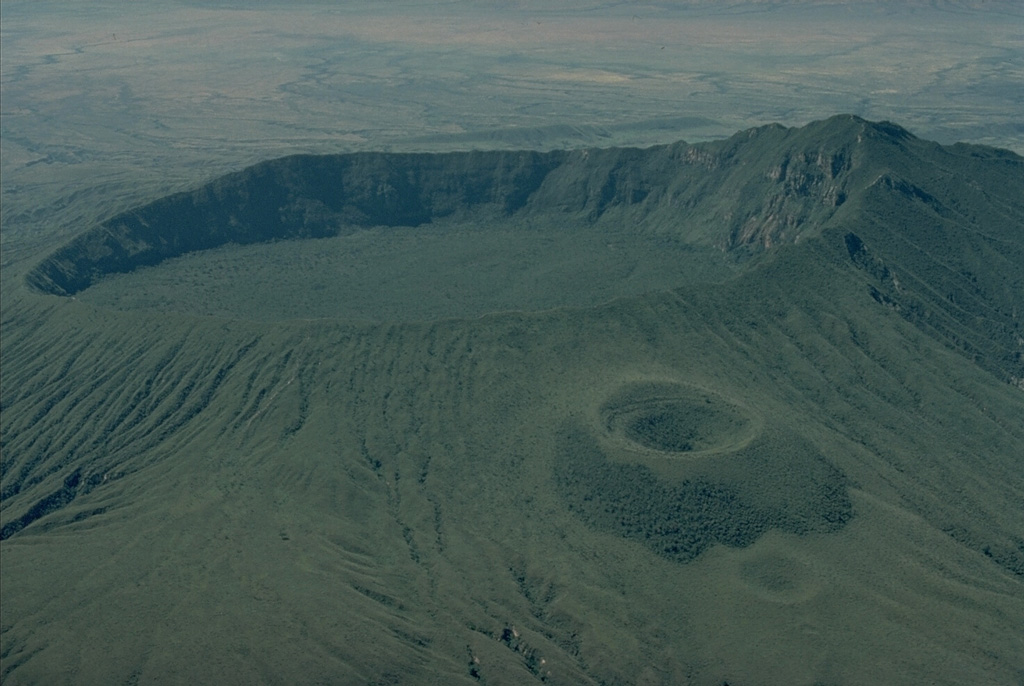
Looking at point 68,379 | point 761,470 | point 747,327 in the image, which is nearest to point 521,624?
point 761,470

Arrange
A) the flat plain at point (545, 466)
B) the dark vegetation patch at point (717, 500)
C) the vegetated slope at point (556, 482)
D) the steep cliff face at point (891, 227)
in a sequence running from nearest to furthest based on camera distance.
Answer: the vegetated slope at point (556, 482)
the flat plain at point (545, 466)
the dark vegetation patch at point (717, 500)
the steep cliff face at point (891, 227)

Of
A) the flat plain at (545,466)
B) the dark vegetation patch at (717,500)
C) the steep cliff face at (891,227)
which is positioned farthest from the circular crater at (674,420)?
the steep cliff face at (891,227)

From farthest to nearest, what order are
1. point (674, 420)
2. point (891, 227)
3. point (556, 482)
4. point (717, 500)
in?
1. point (891, 227)
2. point (674, 420)
3. point (556, 482)
4. point (717, 500)

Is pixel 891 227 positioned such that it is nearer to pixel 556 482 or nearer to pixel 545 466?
pixel 545 466

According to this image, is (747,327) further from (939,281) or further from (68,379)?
(68,379)

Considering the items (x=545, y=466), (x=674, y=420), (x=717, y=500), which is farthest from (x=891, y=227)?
(x=545, y=466)

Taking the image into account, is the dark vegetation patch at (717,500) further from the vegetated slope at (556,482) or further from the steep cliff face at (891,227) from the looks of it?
the steep cliff face at (891,227)

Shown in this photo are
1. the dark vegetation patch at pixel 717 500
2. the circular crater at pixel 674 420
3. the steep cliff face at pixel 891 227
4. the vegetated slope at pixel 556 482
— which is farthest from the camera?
the steep cliff face at pixel 891 227
